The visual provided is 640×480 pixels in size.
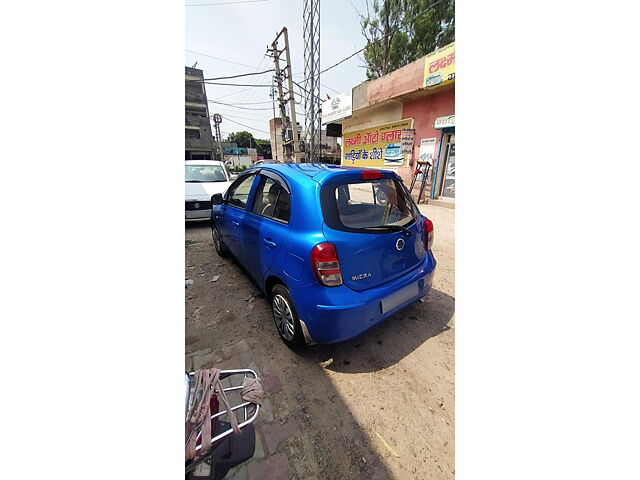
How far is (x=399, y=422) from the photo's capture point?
5.16 ft

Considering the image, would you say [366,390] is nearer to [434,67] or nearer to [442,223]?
[442,223]

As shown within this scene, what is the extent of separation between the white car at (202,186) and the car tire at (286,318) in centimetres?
436

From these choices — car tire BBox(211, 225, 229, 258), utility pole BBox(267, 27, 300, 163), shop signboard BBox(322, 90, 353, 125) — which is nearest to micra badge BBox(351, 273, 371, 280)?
car tire BBox(211, 225, 229, 258)

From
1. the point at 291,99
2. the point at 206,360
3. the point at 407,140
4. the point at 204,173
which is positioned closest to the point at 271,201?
the point at 206,360

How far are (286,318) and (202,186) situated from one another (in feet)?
16.7

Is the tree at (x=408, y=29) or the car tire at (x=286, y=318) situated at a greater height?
the tree at (x=408, y=29)

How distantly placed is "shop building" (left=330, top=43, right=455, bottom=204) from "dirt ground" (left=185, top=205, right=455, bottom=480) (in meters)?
7.22

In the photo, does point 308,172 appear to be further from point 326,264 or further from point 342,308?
point 342,308

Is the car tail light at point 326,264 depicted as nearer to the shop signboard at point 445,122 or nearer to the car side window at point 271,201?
the car side window at point 271,201

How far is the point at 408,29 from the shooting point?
46.0ft

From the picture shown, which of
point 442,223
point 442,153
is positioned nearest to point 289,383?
point 442,223

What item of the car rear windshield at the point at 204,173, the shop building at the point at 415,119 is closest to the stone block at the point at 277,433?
the car rear windshield at the point at 204,173

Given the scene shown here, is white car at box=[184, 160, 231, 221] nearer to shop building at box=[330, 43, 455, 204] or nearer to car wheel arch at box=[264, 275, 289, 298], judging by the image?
car wheel arch at box=[264, 275, 289, 298]

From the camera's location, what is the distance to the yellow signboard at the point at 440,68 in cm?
738
